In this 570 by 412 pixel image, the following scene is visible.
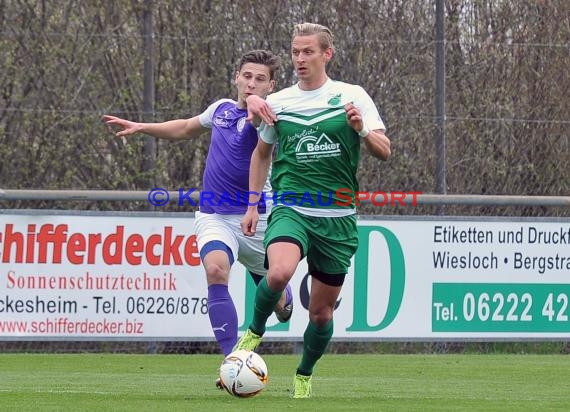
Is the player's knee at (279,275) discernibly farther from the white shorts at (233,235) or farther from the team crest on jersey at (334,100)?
the white shorts at (233,235)

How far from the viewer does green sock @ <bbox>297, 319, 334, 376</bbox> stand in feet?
25.0

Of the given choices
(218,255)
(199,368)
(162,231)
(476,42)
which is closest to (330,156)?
(218,255)

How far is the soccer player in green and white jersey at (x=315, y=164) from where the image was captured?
7.36m

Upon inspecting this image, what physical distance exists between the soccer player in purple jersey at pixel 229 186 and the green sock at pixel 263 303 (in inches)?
26.0

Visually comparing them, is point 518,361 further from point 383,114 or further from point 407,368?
point 383,114

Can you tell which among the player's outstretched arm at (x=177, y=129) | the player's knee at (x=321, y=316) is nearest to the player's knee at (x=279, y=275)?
the player's knee at (x=321, y=316)

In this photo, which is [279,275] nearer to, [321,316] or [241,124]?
[321,316]

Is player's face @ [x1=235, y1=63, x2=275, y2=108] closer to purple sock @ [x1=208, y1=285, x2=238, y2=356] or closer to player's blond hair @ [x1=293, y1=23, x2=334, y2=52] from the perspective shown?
player's blond hair @ [x1=293, y1=23, x2=334, y2=52]

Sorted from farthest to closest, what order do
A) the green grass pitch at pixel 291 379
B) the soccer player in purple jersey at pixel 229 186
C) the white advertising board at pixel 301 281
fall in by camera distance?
the white advertising board at pixel 301 281 < the soccer player in purple jersey at pixel 229 186 < the green grass pitch at pixel 291 379

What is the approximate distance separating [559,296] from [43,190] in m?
5.23

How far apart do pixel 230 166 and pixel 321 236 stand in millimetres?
1405

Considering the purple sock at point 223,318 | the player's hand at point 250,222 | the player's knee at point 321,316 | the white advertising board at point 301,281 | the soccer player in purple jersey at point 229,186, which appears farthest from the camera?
the white advertising board at point 301,281

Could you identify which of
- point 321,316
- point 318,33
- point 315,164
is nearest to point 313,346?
point 321,316

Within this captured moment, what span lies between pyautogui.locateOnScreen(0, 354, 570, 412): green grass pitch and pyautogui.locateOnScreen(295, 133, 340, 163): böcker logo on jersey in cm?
138
